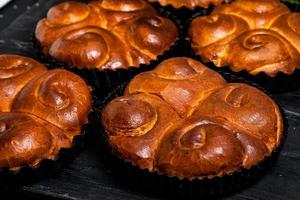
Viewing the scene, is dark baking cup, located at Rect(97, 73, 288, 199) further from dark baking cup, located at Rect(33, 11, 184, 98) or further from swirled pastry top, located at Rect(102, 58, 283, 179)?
dark baking cup, located at Rect(33, 11, 184, 98)

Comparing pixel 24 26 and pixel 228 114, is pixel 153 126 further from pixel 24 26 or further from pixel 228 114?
pixel 24 26

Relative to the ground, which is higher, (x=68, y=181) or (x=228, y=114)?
(x=228, y=114)

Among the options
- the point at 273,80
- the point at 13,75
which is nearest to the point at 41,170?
the point at 13,75

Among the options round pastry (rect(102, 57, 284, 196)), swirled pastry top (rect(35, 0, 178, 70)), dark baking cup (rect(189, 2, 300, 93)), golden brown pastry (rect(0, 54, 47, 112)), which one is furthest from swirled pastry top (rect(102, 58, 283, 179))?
golden brown pastry (rect(0, 54, 47, 112))

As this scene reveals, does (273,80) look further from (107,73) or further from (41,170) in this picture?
(41,170)

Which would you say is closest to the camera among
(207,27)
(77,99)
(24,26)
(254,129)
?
(254,129)

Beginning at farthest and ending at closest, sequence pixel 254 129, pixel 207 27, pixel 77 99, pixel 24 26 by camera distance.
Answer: pixel 24 26, pixel 207 27, pixel 77 99, pixel 254 129

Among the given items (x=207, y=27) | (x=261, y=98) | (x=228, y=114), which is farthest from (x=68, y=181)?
(x=207, y=27)
